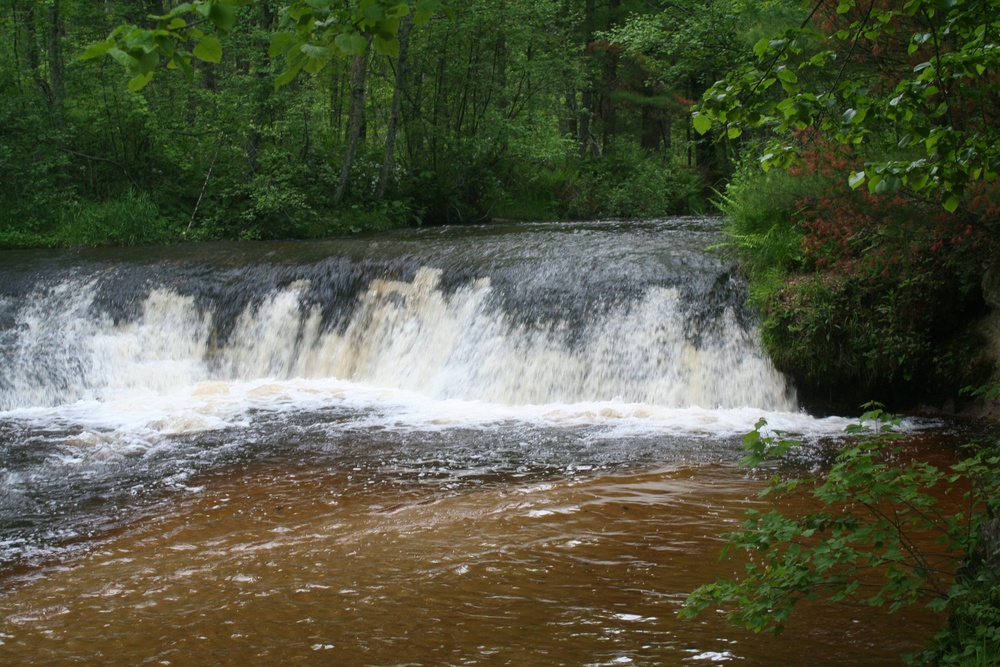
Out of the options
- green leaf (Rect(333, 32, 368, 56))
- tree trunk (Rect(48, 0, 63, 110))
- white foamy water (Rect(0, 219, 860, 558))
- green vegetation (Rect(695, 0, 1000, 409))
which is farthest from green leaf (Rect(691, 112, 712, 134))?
tree trunk (Rect(48, 0, 63, 110))

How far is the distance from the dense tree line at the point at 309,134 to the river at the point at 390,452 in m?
2.67

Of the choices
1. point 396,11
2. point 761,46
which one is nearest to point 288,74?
point 396,11

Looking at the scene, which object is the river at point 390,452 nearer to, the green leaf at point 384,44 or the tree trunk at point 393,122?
the green leaf at point 384,44

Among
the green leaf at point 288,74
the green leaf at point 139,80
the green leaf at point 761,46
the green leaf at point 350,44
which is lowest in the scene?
the green leaf at point 139,80

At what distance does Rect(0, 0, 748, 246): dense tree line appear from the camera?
16406 millimetres

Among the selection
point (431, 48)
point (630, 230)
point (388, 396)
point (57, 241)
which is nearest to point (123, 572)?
point (388, 396)

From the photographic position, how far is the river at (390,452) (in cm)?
405

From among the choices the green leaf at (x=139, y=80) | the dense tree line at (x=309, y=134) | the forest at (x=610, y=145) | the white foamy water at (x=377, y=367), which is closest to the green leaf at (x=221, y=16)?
the forest at (x=610, y=145)

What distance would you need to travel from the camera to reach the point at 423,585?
454 centimetres

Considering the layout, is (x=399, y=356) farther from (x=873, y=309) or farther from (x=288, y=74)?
(x=288, y=74)

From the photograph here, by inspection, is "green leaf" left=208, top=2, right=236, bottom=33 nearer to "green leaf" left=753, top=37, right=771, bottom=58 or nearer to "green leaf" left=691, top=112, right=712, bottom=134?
"green leaf" left=691, top=112, right=712, bottom=134

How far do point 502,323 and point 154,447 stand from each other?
4189 mm

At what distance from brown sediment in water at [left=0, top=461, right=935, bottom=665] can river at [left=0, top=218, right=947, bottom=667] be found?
0.06 ft

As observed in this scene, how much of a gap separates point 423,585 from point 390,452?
286cm
